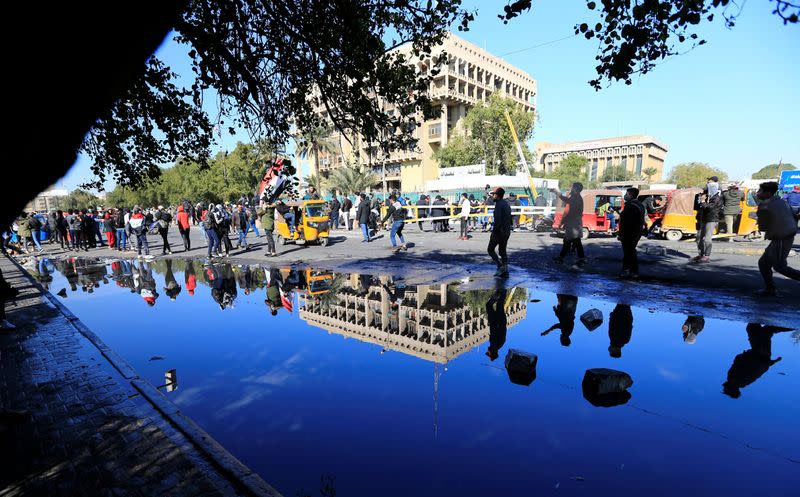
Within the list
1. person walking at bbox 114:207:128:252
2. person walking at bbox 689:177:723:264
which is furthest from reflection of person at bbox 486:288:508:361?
person walking at bbox 114:207:128:252

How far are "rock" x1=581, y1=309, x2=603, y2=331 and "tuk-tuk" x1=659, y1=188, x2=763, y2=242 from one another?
971 cm

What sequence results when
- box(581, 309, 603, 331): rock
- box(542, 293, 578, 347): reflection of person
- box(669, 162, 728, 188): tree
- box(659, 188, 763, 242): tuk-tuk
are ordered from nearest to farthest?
box(542, 293, 578, 347): reflection of person < box(581, 309, 603, 331): rock < box(659, 188, 763, 242): tuk-tuk < box(669, 162, 728, 188): tree

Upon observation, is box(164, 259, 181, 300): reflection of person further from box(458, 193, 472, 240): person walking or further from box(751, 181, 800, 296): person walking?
box(751, 181, 800, 296): person walking

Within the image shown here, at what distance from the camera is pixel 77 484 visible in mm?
2514

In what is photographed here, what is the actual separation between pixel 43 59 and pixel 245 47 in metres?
4.52

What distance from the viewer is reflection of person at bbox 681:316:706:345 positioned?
4791mm

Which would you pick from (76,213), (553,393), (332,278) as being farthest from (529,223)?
(76,213)

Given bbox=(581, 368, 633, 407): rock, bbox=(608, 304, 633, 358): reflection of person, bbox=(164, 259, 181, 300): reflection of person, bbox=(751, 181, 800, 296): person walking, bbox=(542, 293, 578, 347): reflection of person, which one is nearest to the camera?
bbox=(581, 368, 633, 407): rock

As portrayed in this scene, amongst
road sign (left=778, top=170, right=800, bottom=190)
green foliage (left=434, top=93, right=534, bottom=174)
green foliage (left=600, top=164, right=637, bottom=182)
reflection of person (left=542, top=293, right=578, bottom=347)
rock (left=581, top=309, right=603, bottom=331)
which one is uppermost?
green foliage (left=434, top=93, right=534, bottom=174)

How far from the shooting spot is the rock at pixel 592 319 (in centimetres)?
529

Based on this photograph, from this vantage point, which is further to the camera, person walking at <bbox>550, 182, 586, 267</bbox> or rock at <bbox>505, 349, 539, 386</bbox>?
person walking at <bbox>550, 182, 586, 267</bbox>

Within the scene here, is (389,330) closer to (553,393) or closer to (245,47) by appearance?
(553,393)

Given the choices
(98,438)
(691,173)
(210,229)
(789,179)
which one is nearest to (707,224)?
(98,438)

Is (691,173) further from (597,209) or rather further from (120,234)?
(120,234)
